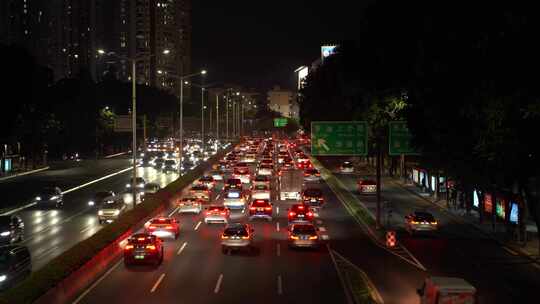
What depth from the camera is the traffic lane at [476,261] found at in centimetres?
2609

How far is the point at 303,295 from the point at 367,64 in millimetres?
30747

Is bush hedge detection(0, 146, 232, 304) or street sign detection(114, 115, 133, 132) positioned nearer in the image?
bush hedge detection(0, 146, 232, 304)

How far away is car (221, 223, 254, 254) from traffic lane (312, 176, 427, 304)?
183 inches

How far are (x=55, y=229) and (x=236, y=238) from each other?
43.2 ft

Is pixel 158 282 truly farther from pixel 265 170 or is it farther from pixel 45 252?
pixel 265 170

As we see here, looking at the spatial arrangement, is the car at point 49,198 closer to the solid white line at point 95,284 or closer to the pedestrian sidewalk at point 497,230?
the solid white line at point 95,284

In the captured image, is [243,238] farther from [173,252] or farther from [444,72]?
[444,72]

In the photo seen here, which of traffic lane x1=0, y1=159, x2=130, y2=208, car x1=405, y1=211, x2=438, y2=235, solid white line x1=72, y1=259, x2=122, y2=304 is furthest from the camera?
traffic lane x1=0, y1=159, x2=130, y2=208

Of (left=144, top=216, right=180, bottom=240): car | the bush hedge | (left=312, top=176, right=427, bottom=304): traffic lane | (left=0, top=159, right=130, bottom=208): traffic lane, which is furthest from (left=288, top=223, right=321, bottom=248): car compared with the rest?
(left=0, top=159, right=130, bottom=208): traffic lane

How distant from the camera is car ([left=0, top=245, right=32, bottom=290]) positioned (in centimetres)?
2328

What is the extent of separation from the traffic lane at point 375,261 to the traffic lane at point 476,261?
1396mm

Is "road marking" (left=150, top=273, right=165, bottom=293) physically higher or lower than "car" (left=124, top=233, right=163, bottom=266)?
lower

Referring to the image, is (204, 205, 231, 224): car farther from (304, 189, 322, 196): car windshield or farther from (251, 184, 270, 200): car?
(251, 184, 270, 200): car

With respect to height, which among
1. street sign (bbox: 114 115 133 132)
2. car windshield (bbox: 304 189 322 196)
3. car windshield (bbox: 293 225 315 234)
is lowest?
car windshield (bbox: 304 189 322 196)
